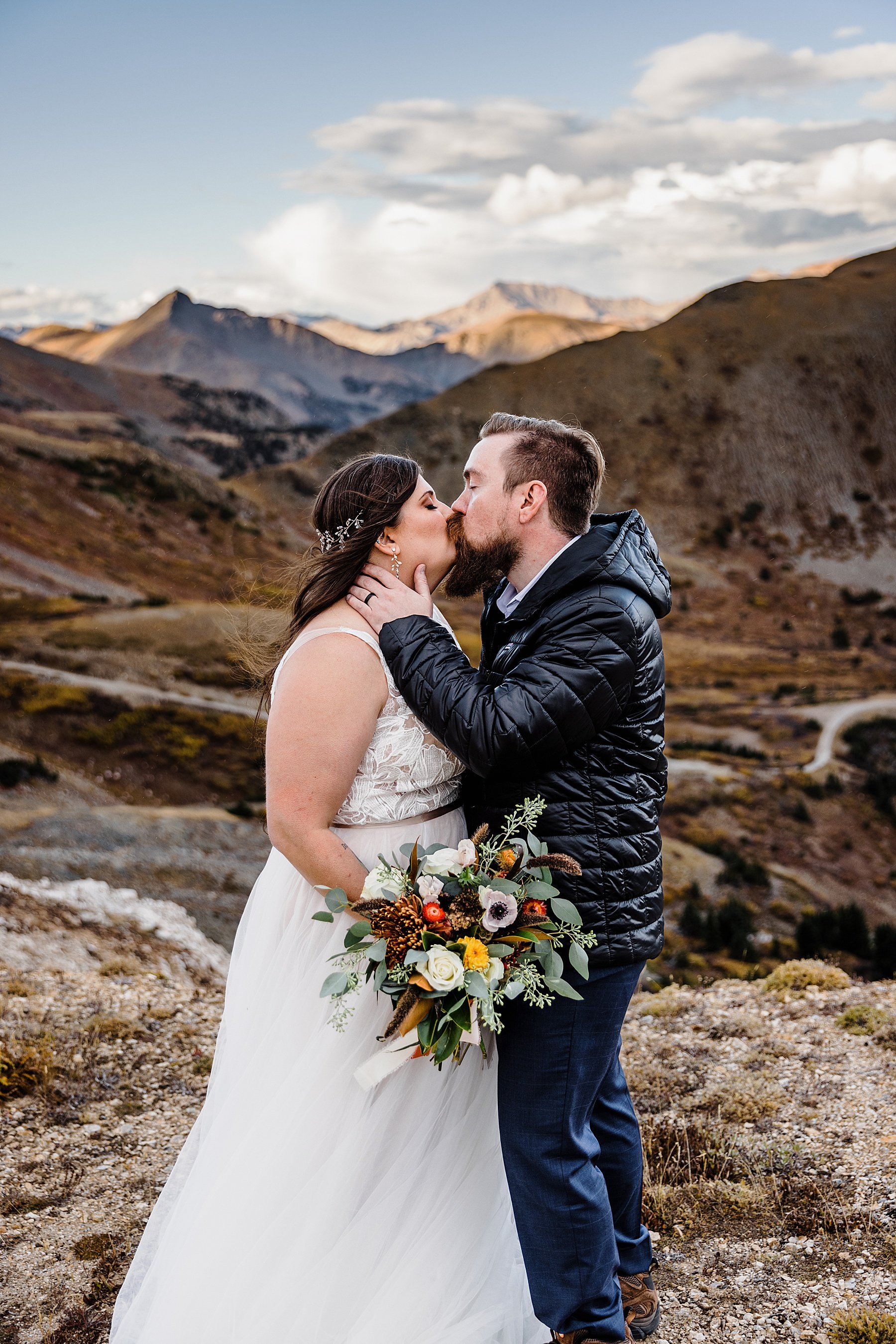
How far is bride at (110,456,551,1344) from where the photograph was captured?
9.04 feet

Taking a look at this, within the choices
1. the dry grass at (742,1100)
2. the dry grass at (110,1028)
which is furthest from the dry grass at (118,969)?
the dry grass at (742,1100)

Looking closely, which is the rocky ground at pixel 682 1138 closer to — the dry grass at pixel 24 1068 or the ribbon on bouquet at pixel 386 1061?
the dry grass at pixel 24 1068

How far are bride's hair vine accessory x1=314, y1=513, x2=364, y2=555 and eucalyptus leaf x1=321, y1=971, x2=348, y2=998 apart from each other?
1.24 metres

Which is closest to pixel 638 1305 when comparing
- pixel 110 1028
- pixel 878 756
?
pixel 110 1028

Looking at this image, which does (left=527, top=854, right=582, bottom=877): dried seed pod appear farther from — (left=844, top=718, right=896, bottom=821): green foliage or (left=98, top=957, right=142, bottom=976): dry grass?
(left=844, top=718, right=896, bottom=821): green foliage

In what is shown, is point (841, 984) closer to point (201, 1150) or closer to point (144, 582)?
point (201, 1150)

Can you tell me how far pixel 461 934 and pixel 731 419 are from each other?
2929 inches

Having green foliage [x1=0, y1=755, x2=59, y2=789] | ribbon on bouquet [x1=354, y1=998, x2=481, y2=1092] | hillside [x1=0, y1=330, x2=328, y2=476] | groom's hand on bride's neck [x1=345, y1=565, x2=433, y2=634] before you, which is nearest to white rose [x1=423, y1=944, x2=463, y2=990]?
ribbon on bouquet [x1=354, y1=998, x2=481, y2=1092]

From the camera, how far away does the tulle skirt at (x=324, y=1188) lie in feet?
9.17

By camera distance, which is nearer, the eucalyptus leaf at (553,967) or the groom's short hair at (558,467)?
the eucalyptus leaf at (553,967)

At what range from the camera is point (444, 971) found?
88.0 inches

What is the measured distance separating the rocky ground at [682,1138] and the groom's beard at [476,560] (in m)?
2.77

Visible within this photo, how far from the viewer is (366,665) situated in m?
2.60

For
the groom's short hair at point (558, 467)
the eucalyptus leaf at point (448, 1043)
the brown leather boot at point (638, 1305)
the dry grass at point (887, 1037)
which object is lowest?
the brown leather boot at point (638, 1305)
